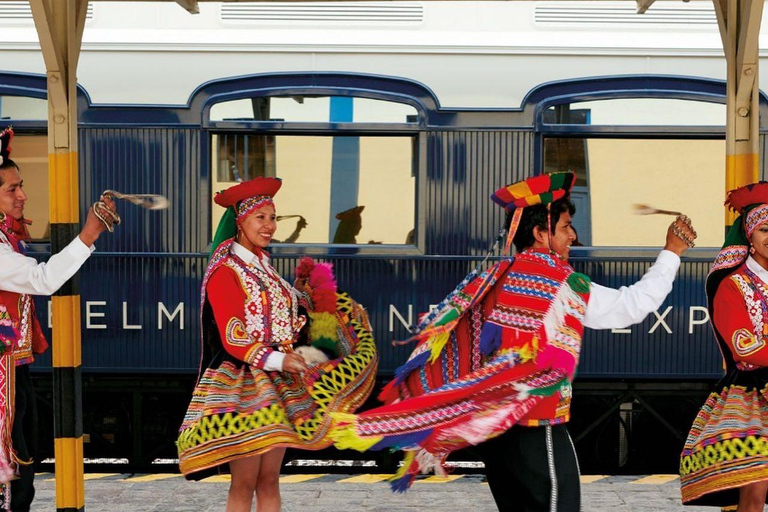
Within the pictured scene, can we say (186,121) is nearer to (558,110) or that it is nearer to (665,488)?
(558,110)

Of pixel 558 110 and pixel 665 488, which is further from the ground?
pixel 558 110

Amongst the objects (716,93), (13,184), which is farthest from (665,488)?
(13,184)

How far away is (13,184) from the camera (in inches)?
188

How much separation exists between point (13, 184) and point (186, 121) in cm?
229

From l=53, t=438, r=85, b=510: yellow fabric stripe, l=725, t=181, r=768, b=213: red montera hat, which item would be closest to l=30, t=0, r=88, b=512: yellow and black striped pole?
l=53, t=438, r=85, b=510: yellow fabric stripe

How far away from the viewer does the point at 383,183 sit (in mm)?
6969

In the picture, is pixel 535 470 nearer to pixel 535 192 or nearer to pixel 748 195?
pixel 535 192

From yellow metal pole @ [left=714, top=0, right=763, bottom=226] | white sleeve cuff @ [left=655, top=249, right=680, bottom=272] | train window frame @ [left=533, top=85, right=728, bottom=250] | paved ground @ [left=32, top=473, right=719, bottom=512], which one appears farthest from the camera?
train window frame @ [left=533, top=85, right=728, bottom=250]

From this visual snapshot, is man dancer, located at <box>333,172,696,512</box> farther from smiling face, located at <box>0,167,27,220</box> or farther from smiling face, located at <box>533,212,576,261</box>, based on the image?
smiling face, located at <box>0,167,27,220</box>

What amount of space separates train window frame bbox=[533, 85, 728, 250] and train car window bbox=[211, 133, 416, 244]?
84 centimetres

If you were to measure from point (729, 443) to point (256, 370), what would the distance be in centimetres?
192

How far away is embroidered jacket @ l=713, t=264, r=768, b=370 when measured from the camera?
437cm

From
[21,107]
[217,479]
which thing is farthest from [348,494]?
[21,107]

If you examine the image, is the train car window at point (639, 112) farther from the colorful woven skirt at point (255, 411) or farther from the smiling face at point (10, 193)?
the smiling face at point (10, 193)
